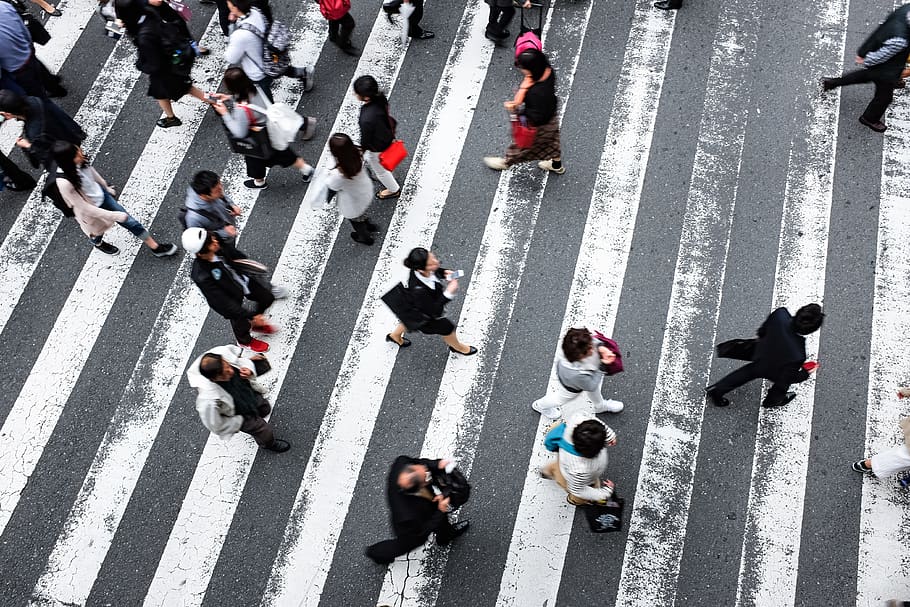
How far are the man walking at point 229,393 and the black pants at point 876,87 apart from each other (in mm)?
7358

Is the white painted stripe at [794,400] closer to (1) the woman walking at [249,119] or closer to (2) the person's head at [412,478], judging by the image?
(2) the person's head at [412,478]

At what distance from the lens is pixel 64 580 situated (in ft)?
20.3

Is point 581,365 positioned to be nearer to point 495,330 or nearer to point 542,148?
point 495,330

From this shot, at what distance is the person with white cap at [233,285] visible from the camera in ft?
19.3

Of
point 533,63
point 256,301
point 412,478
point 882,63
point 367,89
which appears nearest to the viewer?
point 412,478

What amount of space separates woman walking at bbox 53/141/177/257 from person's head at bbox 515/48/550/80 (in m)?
4.42

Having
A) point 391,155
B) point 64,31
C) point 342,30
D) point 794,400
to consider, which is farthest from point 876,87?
point 64,31

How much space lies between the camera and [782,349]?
18.9 ft

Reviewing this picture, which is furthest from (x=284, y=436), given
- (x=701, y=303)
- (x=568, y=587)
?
(x=701, y=303)

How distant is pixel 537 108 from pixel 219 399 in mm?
4303

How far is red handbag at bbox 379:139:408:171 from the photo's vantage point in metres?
7.36

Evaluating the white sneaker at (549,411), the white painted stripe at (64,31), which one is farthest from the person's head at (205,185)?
the white painted stripe at (64,31)

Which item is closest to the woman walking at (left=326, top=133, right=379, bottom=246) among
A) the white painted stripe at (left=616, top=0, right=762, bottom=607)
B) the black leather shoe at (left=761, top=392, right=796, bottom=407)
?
the white painted stripe at (left=616, top=0, right=762, bottom=607)

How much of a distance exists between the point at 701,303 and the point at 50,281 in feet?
23.9
